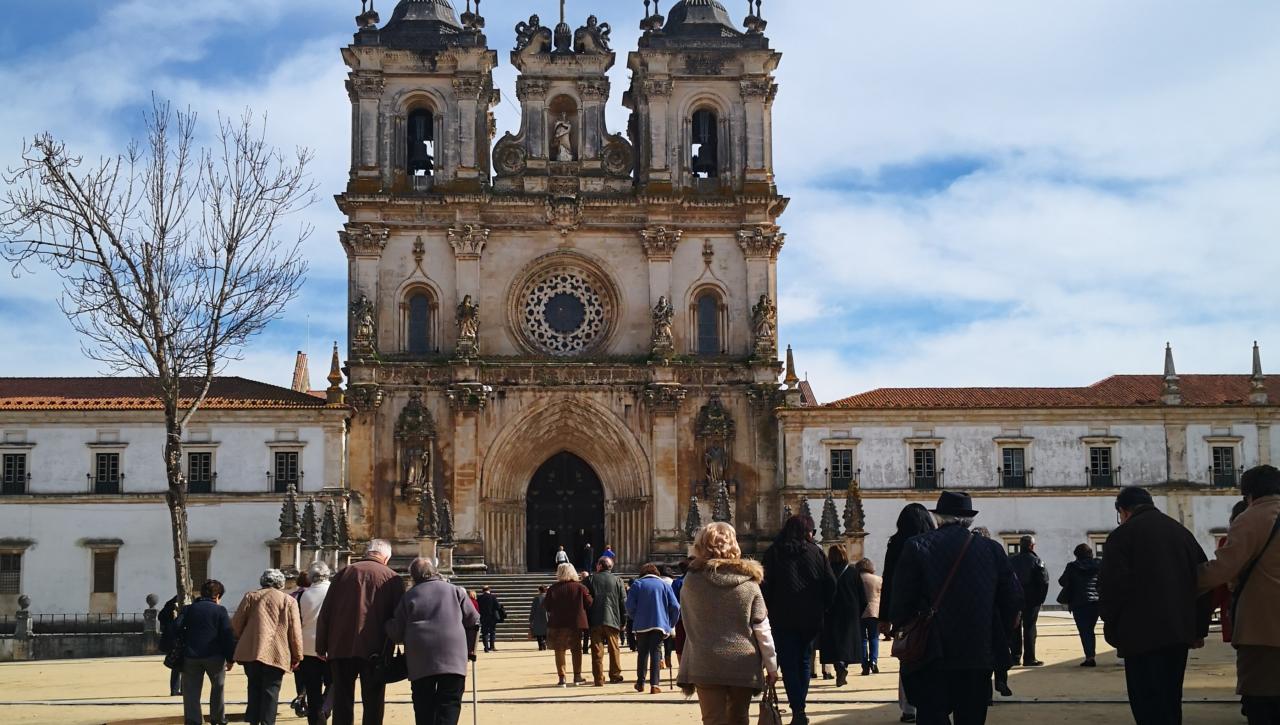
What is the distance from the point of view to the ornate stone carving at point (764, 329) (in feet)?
150

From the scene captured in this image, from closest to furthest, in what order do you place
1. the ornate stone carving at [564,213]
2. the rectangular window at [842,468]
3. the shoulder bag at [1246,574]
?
the shoulder bag at [1246,574] < the rectangular window at [842,468] < the ornate stone carving at [564,213]

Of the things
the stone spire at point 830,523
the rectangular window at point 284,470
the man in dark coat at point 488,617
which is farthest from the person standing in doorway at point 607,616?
the rectangular window at point 284,470

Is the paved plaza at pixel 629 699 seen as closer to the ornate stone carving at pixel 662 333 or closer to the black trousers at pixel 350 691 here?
the black trousers at pixel 350 691

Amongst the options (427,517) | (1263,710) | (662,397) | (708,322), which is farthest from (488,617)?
(1263,710)

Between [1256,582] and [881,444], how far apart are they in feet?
115

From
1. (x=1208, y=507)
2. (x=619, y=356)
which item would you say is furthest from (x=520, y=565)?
(x=1208, y=507)

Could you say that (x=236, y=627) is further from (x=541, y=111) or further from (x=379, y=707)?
(x=541, y=111)

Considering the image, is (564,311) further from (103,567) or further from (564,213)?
(103,567)

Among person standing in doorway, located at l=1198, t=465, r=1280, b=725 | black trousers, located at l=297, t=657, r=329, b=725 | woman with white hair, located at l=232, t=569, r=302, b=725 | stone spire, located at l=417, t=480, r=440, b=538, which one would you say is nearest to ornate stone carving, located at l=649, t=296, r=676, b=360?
stone spire, located at l=417, t=480, r=440, b=538

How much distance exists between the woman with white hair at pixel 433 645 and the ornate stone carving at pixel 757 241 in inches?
1344

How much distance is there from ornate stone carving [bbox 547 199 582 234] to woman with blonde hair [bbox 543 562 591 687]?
26.2 meters

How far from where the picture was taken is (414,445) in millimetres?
44438

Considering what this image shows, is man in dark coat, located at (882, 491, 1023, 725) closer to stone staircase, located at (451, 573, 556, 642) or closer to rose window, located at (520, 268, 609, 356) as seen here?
stone staircase, located at (451, 573, 556, 642)

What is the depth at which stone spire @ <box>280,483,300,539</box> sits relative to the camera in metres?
41.5
